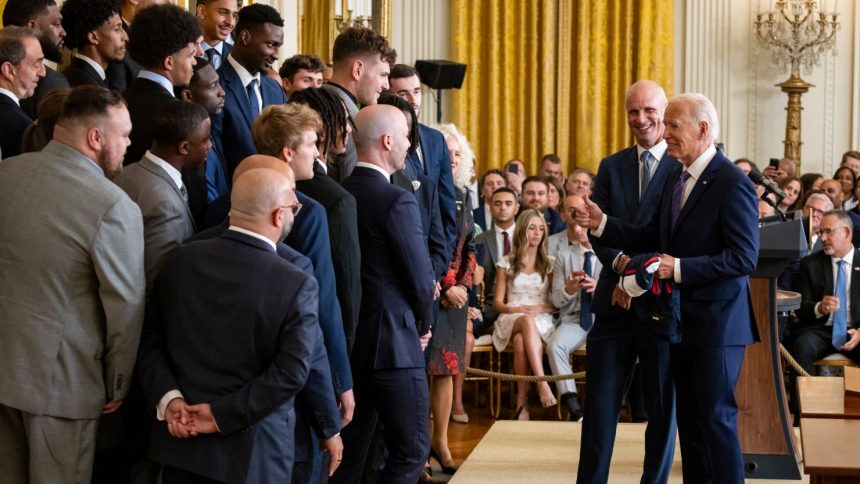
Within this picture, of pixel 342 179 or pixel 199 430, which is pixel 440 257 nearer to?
pixel 342 179

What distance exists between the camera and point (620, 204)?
5086mm

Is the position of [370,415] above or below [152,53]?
below

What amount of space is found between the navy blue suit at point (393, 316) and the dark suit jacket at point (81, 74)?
110 centimetres

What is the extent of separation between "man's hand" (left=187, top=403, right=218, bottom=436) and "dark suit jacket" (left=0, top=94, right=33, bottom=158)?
130 centimetres

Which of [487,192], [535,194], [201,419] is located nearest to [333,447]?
[201,419]

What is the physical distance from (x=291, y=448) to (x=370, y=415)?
102 cm

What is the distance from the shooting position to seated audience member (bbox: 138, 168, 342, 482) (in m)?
3.19

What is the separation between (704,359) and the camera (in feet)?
15.1

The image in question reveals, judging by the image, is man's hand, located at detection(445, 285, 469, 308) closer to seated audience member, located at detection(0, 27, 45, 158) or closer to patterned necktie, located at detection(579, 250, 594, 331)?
patterned necktie, located at detection(579, 250, 594, 331)

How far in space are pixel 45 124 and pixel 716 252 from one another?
2.41 metres

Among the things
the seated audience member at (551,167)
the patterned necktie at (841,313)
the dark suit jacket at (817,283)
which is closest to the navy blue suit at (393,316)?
the patterned necktie at (841,313)

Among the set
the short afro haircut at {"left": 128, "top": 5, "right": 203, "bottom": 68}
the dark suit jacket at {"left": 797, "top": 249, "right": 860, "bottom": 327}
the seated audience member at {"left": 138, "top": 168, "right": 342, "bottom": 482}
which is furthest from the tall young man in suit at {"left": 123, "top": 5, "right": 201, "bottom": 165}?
the dark suit jacket at {"left": 797, "top": 249, "right": 860, "bottom": 327}

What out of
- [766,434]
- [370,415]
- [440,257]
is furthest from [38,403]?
[766,434]

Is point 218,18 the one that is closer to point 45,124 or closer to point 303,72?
point 303,72
